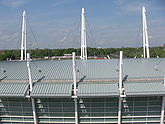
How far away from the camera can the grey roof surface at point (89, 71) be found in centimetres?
1881

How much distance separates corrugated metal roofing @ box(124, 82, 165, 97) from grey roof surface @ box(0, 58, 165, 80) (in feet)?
4.46

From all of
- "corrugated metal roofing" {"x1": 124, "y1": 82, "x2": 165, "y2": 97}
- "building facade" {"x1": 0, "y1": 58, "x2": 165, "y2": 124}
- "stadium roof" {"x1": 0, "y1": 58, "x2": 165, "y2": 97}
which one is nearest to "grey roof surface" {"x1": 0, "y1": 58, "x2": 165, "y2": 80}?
"stadium roof" {"x1": 0, "y1": 58, "x2": 165, "y2": 97}

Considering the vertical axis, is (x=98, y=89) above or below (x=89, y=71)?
below

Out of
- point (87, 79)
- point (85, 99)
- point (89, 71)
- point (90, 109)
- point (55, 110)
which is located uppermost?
point (89, 71)

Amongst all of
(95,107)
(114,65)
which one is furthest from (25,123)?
(114,65)

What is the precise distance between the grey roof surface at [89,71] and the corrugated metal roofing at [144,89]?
1.36 meters

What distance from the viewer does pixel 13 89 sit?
17.3 meters

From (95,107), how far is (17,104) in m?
8.80

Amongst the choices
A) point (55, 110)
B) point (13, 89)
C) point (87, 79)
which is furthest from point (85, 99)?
point (13, 89)

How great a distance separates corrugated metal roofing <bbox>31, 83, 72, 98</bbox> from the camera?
16391mm

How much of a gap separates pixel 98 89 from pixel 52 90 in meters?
4.85

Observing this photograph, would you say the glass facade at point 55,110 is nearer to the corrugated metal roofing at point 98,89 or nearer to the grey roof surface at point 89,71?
the corrugated metal roofing at point 98,89

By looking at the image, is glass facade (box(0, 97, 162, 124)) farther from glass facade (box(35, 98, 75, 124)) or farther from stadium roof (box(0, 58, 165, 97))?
stadium roof (box(0, 58, 165, 97))

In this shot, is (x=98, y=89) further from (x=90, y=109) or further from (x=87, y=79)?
(x=90, y=109)
